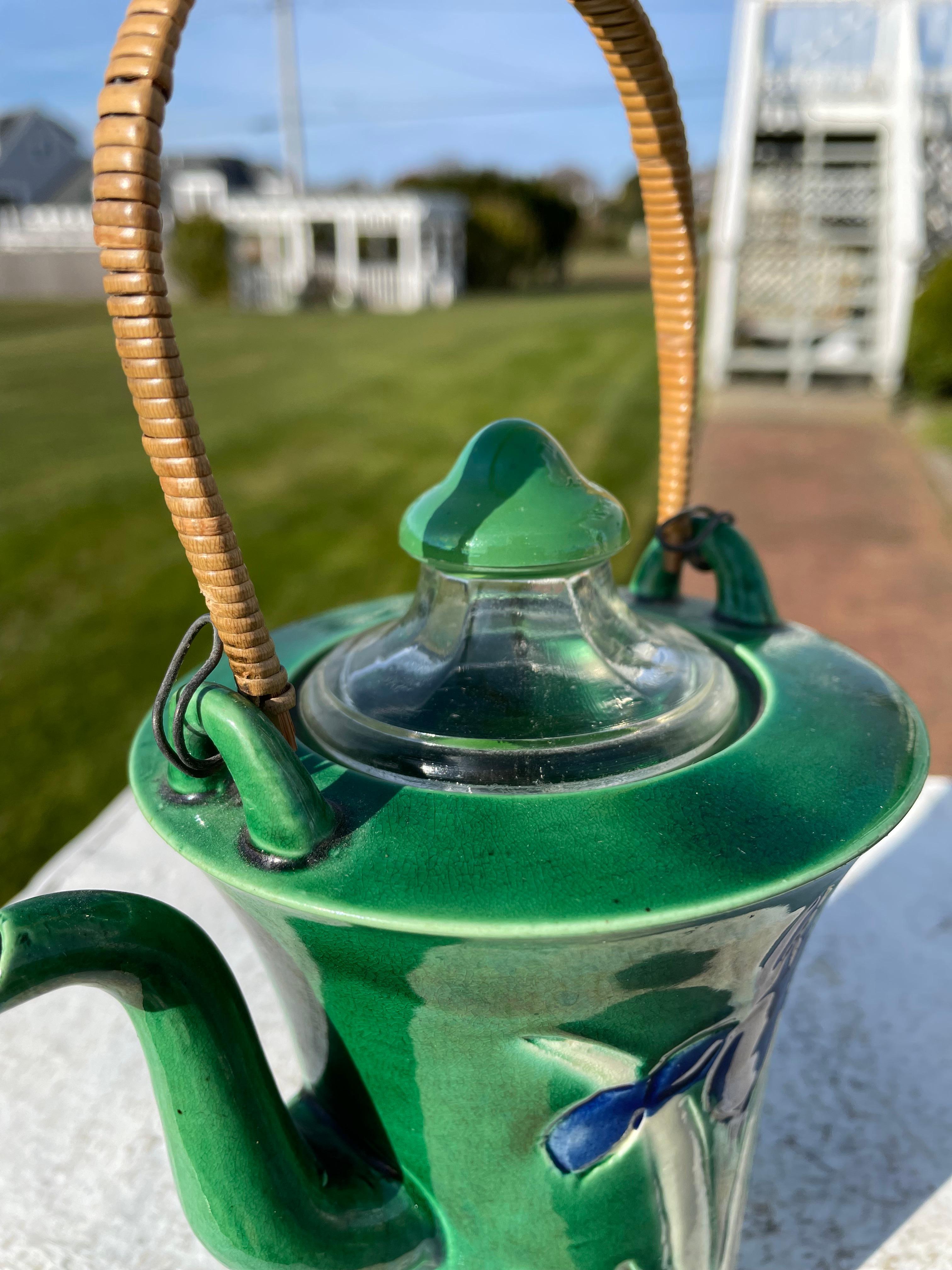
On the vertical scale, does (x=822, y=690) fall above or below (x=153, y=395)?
below

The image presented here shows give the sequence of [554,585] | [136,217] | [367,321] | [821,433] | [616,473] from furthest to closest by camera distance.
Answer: [367,321]
[821,433]
[616,473]
[554,585]
[136,217]

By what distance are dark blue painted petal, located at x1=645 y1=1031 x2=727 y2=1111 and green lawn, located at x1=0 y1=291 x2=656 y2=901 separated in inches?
74.4

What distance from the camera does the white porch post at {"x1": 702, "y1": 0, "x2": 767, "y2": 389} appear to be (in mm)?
7227

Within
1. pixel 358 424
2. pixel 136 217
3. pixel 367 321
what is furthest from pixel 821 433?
pixel 367 321

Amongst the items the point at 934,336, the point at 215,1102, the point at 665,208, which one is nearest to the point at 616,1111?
the point at 215,1102

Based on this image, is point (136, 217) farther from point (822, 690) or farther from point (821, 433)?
point (821, 433)

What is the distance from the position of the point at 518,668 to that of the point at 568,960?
253 millimetres

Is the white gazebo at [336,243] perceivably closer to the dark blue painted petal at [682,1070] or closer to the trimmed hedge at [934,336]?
the trimmed hedge at [934,336]

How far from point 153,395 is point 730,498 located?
16.1 feet

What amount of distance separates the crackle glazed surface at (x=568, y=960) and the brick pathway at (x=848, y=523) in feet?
6.53

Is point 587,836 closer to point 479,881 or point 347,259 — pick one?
point 479,881

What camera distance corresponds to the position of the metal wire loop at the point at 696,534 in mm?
1091

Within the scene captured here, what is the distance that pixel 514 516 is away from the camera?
2.61ft

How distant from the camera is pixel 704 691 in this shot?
2.84ft
